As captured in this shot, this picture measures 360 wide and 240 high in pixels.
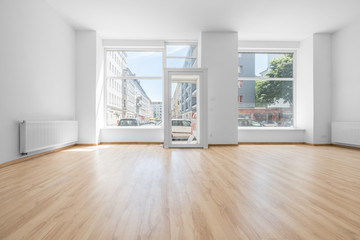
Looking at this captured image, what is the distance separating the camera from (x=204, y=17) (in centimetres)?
543

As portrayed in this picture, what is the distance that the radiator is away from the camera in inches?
219

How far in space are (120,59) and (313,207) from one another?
6.79 meters

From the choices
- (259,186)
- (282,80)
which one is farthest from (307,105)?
(259,186)

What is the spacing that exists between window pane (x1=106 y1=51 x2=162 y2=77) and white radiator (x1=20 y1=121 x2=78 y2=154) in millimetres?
2346

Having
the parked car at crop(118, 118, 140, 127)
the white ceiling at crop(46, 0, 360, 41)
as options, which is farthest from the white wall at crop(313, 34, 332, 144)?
the parked car at crop(118, 118, 140, 127)

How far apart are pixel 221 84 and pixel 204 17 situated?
1935 millimetres

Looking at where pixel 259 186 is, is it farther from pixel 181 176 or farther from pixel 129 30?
pixel 129 30

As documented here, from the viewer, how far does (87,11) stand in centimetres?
511

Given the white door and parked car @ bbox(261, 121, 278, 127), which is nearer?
the white door

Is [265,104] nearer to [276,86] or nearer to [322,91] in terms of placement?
[276,86]

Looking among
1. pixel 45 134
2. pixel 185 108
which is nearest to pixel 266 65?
pixel 185 108

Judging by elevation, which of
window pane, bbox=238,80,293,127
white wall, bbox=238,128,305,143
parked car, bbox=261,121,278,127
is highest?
window pane, bbox=238,80,293,127

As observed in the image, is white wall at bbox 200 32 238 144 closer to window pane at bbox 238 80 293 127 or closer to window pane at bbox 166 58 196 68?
window pane at bbox 166 58 196 68

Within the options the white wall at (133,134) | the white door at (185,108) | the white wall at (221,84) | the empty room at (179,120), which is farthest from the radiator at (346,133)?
the white wall at (133,134)
